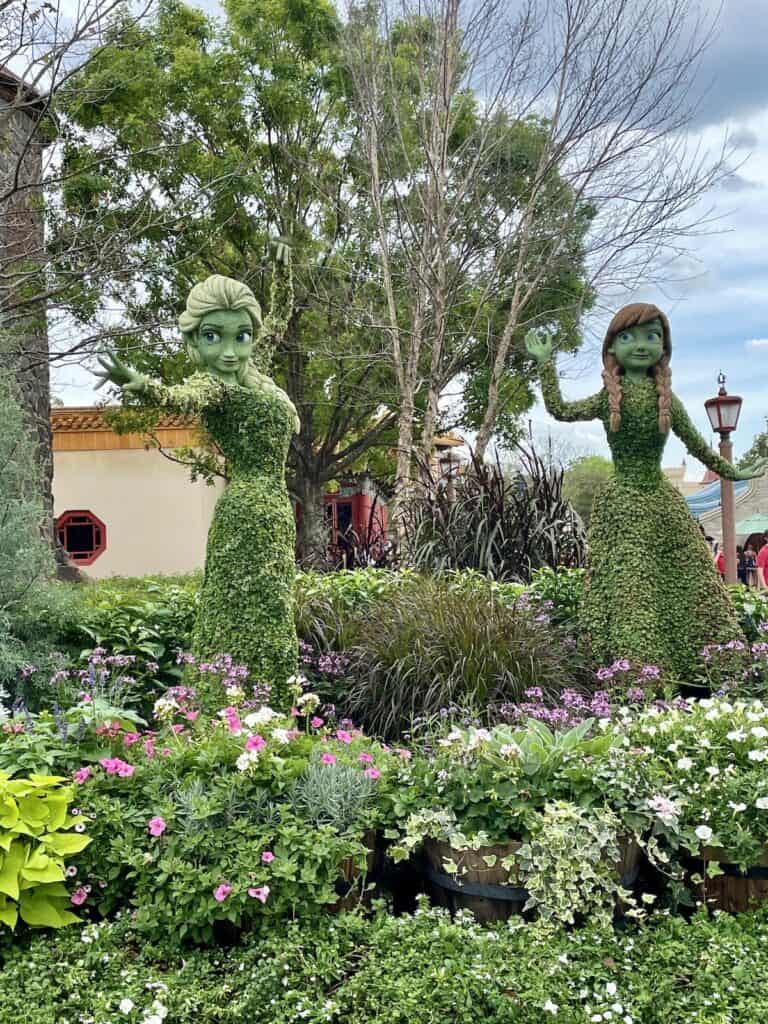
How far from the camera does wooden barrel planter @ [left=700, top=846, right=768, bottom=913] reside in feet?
8.99

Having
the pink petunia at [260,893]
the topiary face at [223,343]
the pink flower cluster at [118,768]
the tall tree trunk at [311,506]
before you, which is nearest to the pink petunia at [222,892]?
the pink petunia at [260,893]

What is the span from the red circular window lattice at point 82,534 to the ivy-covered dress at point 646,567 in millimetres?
13404

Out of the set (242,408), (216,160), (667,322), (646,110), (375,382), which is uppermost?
(216,160)

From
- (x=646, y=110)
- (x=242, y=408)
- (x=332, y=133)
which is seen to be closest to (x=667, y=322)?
(x=242, y=408)

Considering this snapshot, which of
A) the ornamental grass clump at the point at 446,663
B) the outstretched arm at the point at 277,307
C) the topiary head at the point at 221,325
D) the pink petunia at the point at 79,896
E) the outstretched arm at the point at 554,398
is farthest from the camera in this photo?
the outstretched arm at the point at 554,398

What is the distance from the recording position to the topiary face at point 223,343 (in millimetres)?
4570

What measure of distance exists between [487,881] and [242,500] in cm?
253

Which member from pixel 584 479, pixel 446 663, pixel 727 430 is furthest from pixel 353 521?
pixel 584 479

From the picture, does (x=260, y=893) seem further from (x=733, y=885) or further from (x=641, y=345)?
(x=641, y=345)

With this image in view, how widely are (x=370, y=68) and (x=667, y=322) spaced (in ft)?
26.2

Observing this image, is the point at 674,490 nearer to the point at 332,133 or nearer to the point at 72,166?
the point at 72,166

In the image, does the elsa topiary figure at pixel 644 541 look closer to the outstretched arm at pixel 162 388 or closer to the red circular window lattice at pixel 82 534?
the outstretched arm at pixel 162 388

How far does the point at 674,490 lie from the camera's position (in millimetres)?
5453

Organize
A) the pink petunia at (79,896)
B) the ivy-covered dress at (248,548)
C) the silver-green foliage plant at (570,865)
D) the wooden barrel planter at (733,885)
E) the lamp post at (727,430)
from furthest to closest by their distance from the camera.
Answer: the lamp post at (727,430) → the ivy-covered dress at (248,548) → the wooden barrel planter at (733,885) → the pink petunia at (79,896) → the silver-green foliage plant at (570,865)
